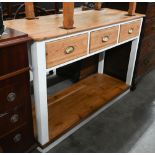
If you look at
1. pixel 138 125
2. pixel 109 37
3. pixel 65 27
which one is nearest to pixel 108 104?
pixel 138 125

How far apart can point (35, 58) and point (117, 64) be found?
1.27 metres

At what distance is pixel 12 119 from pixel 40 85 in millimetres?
237

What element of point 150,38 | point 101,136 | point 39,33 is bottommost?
point 101,136

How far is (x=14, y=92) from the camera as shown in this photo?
1.07 meters

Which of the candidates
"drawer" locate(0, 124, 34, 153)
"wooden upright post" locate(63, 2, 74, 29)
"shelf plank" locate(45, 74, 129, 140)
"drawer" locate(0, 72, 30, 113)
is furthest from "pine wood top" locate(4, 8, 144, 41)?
"shelf plank" locate(45, 74, 129, 140)

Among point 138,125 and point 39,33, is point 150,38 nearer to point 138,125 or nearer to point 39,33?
point 138,125

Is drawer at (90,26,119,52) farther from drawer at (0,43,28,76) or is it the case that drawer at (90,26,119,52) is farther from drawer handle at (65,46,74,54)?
drawer at (0,43,28,76)

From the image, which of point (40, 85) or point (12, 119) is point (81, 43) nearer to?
point (40, 85)

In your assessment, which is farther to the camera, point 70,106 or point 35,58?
point 70,106

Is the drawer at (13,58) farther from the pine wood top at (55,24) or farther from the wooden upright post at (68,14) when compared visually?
the wooden upright post at (68,14)

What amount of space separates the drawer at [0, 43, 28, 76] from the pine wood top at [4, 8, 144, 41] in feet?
0.31

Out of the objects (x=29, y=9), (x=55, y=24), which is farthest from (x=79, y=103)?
(x=29, y=9)

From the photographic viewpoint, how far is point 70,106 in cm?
177

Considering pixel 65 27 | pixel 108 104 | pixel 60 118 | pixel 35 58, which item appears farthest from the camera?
pixel 108 104
